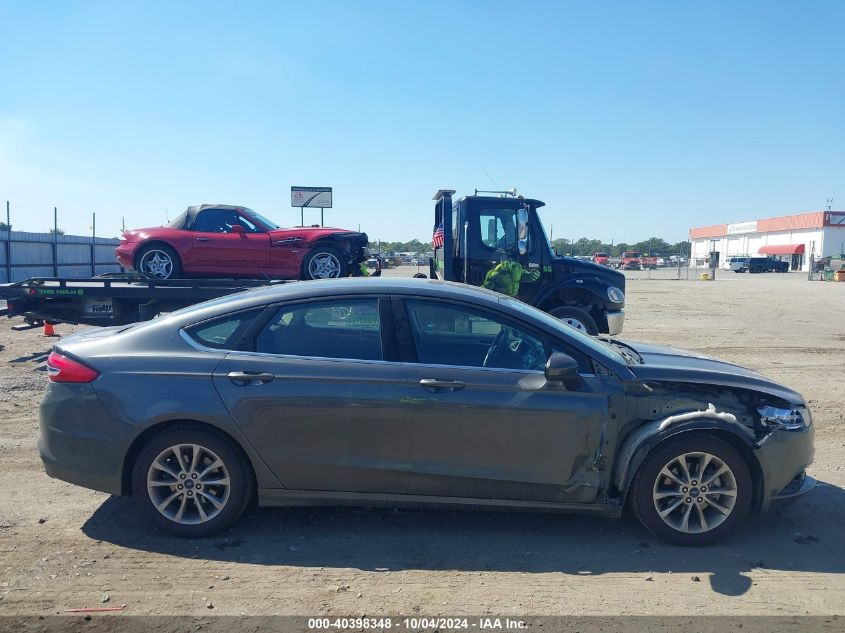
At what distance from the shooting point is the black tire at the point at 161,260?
10.4 m

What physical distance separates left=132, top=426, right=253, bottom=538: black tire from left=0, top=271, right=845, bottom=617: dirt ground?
0.38ft

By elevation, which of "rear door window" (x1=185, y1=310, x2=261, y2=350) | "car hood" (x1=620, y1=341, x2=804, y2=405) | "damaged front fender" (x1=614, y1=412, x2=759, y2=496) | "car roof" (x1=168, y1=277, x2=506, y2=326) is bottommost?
"damaged front fender" (x1=614, y1=412, x2=759, y2=496)

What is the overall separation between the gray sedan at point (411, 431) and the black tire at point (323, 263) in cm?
634

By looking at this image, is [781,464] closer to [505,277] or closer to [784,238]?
[505,277]

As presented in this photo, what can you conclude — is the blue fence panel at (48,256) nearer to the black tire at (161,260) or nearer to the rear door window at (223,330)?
the black tire at (161,260)

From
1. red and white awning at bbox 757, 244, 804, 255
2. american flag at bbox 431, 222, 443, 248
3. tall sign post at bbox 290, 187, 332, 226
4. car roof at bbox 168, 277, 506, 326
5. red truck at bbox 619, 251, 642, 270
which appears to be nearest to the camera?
car roof at bbox 168, 277, 506, 326

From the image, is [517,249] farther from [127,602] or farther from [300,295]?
[127,602]

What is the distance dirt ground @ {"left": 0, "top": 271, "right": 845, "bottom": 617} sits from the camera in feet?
11.4

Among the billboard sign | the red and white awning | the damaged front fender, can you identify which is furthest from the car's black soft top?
the red and white awning

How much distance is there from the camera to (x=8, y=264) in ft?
77.2

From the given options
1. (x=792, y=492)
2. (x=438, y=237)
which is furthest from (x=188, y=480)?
(x=438, y=237)

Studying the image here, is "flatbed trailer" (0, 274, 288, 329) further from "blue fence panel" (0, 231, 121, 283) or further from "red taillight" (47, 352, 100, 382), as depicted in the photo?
"blue fence panel" (0, 231, 121, 283)

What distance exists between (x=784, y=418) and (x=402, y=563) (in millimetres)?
2611

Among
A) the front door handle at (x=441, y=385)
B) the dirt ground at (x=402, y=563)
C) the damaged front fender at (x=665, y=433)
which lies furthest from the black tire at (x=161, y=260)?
the damaged front fender at (x=665, y=433)
